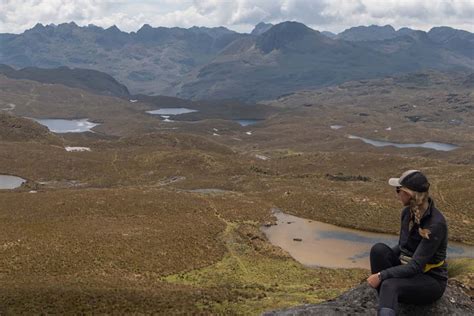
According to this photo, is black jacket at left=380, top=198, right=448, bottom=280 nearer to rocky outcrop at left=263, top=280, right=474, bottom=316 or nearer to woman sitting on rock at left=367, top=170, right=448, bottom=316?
woman sitting on rock at left=367, top=170, right=448, bottom=316

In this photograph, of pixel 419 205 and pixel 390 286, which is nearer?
pixel 390 286

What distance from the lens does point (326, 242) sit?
60.6 m

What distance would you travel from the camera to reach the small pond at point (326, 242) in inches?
2094

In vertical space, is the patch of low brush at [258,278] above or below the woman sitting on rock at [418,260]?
below

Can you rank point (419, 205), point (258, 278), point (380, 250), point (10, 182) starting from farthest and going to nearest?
1. point (10, 182)
2. point (258, 278)
3. point (380, 250)
4. point (419, 205)

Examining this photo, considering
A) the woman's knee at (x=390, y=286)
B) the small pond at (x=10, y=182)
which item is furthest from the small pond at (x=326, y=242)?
the small pond at (x=10, y=182)

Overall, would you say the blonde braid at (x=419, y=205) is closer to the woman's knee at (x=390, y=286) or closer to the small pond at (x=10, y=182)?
the woman's knee at (x=390, y=286)

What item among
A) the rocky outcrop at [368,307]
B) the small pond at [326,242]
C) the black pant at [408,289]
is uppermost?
the black pant at [408,289]

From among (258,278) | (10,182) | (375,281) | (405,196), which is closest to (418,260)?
(375,281)

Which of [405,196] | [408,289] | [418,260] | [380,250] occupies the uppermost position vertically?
[405,196]

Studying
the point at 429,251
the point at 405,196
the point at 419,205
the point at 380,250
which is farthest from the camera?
the point at 380,250

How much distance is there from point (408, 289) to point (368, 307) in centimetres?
168

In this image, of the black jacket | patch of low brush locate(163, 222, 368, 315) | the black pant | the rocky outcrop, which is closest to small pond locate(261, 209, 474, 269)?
patch of low brush locate(163, 222, 368, 315)

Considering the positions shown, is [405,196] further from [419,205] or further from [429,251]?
[429,251]
